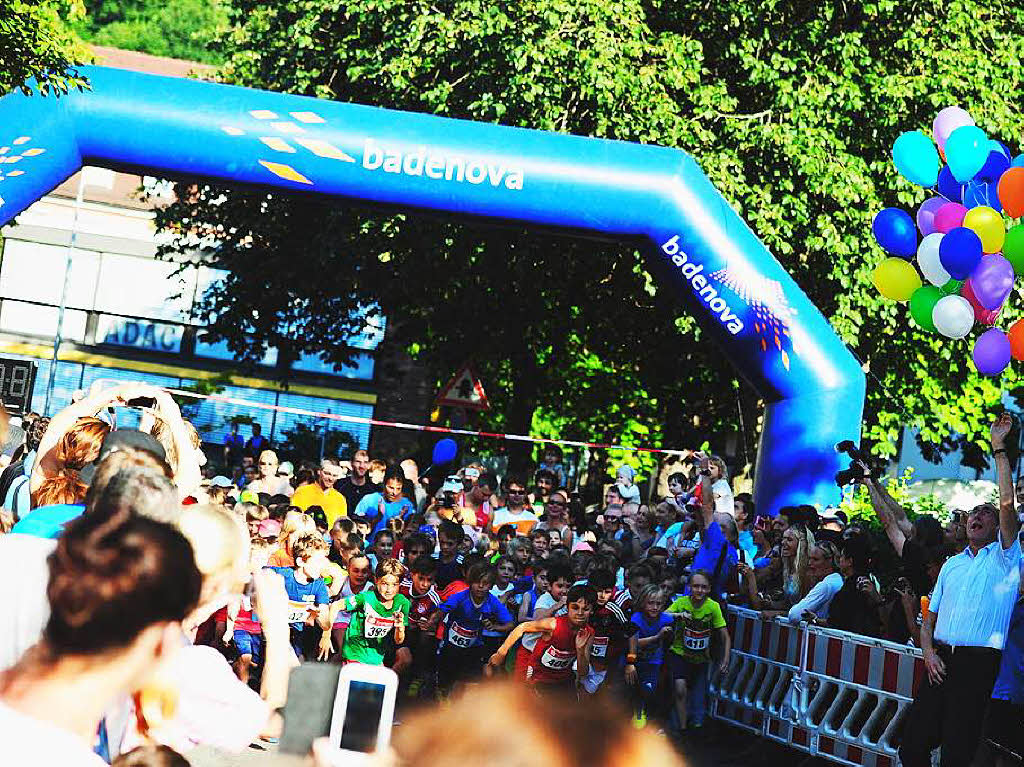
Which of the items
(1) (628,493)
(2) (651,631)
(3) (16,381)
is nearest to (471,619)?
(2) (651,631)

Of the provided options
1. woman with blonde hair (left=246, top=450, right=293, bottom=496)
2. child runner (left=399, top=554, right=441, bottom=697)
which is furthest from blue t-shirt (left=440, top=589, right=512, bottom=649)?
woman with blonde hair (left=246, top=450, right=293, bottom=496)

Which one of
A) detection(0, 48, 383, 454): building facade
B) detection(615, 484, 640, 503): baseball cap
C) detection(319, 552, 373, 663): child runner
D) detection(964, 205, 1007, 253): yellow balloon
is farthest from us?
detection(0, 48, 383, 454): building facade

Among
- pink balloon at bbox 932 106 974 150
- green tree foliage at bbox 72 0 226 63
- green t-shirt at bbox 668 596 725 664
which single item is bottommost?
green t-shirt at bbox 668 596 725 664

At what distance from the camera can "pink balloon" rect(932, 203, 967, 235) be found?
348 inches

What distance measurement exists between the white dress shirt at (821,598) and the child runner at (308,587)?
2.98 metres

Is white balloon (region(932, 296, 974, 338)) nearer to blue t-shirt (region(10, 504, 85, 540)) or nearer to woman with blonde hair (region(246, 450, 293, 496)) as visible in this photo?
blue t-shirt (region(10, 504, 85, 540))

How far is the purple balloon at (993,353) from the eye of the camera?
8766 mm

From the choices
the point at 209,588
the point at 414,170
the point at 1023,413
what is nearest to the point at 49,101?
the point at 414,170

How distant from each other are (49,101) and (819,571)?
647 centimetres

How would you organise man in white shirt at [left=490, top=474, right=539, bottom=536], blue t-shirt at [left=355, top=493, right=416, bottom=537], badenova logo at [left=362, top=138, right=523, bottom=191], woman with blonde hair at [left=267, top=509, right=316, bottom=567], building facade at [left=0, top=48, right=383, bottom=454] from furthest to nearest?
building facade at [left=0, top=48, right=383, bottom=454] < man in white shirt at [left=490, top=474, right=539, bottom=536] < blue t-shirt at [left=355, top=493, right=416, bottom=537] < badenova logo at [left=362, top=138, right=523, bottom=191] < woman with blonde hair at [left=267, top=509, right=316, bottom=567]

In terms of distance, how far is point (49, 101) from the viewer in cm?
1121

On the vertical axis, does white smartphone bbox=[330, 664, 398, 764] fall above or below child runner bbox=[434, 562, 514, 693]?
below

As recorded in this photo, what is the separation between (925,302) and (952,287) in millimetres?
336

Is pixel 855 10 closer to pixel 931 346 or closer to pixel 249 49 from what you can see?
pixel 931 346
